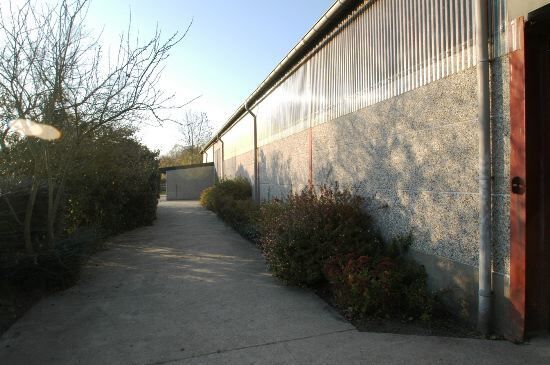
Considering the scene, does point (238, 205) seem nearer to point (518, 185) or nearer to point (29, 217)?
point (29, 217)

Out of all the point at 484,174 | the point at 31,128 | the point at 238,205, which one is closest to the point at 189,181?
the point at 238,205

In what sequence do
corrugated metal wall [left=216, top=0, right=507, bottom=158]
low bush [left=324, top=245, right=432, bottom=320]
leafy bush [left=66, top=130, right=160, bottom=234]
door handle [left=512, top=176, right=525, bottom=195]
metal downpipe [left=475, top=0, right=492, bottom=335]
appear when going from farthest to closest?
leafy bush [left=66, top=130, right=160, bottom=234], low bush [left=324, top=245, right=432, bottom=320], corrugated metal wall [left=216, top=0, right=507, bottom=158], metal downpipe [left=475, top=0, right=492, bottom=335], door handle [left=512, top=176, right=525, bottom=195]

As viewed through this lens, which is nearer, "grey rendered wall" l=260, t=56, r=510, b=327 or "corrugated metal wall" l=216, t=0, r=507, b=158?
"grey rendered wall" l=260, t=56, r=510, b=327

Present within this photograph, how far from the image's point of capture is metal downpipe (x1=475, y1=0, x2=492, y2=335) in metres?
3.73

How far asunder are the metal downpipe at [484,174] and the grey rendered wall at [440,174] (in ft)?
0.26

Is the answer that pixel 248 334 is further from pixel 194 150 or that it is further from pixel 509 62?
pixel 194 150

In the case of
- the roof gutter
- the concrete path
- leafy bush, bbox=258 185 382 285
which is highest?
the roof gutter

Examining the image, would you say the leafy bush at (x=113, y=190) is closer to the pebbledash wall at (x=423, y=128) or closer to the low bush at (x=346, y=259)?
the low bush at (x=346, y=259)

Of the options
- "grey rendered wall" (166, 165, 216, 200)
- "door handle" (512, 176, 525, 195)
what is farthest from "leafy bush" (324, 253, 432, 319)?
"grey rendered wall" (166, 165, 216, 200)

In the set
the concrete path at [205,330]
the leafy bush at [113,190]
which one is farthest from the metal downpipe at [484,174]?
the leafy bush at [113,190]

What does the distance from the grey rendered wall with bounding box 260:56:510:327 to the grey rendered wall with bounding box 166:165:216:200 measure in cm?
2677

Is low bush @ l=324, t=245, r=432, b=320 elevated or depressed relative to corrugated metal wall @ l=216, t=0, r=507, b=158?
depressed

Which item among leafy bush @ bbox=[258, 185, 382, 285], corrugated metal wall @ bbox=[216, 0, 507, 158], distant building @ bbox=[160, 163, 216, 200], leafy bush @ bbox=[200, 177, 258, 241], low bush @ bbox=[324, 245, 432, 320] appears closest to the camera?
corrugated metal wall @ bbox=[216, 0, 507, 158]

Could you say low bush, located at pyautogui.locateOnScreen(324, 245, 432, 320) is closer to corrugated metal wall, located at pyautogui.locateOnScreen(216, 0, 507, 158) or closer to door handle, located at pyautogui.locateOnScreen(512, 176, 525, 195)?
door handle, located at pyautogui.locateOnScreen(512, 176, 525, 195)
